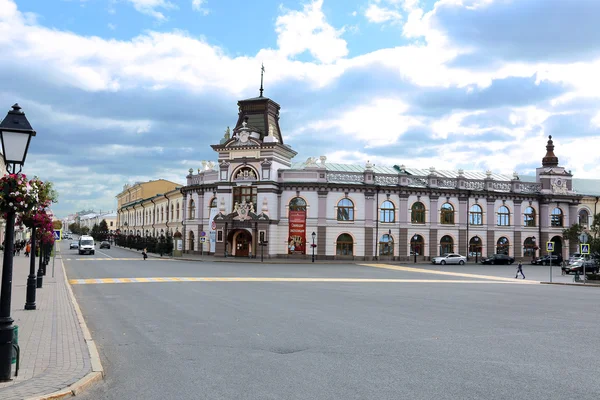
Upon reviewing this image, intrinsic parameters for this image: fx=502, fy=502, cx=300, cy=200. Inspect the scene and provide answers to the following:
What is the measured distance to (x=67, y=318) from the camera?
12.8 m

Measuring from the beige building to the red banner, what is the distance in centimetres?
1844

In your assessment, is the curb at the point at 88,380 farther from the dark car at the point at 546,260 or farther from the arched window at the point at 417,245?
the dark car at the point at 546,260

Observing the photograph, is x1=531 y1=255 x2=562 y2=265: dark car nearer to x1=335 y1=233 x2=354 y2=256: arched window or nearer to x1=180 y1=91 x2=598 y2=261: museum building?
x1=180 y1=91 x2=598 y2=261: museum building

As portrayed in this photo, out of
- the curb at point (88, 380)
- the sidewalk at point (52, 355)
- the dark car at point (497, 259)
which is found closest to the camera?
the curb at point (88, 380)

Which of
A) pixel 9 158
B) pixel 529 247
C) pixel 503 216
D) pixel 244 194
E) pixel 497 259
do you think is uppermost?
pixel 244 194

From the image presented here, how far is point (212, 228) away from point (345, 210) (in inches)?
568

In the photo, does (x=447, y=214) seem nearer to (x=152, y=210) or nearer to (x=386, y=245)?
(x=386, y=245)

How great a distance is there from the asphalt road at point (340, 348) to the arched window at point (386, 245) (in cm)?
3478

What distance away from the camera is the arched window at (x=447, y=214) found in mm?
55031

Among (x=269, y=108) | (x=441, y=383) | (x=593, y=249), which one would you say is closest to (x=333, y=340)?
(x=441, y=383)

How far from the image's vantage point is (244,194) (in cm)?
5241

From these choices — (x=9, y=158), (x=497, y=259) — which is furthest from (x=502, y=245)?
(x=9, y=158)

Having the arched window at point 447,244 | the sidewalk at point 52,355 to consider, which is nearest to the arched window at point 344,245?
the arched window at point 447,244

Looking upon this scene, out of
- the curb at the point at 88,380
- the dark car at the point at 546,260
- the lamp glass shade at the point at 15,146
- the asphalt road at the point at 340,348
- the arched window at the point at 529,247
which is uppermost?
the lamp glass shade at the point at 15,146
